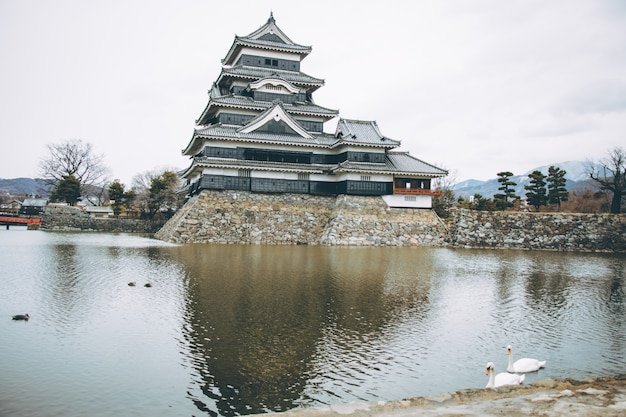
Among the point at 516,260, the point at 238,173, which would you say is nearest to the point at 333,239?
the point at 238,173

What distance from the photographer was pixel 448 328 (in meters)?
11.0

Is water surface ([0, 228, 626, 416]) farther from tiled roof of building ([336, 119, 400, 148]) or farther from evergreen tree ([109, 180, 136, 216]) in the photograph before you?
evergreen tree ([109, 180, 136, 216])

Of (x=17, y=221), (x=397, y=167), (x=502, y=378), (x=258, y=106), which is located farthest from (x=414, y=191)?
(x=17, y=221)

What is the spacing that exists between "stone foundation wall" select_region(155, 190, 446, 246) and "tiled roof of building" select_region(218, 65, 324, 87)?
10493 millimetres

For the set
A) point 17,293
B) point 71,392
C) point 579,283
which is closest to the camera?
point 71,392

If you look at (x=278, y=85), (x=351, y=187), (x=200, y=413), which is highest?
(x=278, y=85)

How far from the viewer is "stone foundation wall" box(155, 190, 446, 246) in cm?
3047

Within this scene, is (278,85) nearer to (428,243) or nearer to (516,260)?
(428,243)

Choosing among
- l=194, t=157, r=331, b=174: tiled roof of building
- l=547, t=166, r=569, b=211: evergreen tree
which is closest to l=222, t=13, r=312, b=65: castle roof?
l=194, t=157, r=331, b=174: tiled roof of building

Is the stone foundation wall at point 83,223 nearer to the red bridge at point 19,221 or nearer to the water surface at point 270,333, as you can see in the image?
the red bridge at point 19,221

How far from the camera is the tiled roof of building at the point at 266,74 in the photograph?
37.0m

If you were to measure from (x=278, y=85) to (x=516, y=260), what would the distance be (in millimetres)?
22805

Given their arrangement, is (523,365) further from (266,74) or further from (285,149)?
(266,74)

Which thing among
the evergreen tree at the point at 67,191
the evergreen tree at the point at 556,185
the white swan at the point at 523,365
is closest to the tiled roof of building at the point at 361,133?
the evergreen tree at the point at 556,185
